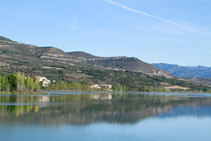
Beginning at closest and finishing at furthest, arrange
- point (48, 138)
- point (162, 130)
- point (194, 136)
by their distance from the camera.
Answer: point (48, 138) → point (194, 136) → point (162, 130)

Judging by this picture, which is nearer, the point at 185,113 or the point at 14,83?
the point at 185,113

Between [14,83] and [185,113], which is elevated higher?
[14,83]

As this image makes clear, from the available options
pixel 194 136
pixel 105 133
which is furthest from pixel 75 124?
pixel 194 136

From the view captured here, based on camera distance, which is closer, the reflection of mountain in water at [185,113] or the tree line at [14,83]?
the reflection of mountain in water at [185,113]

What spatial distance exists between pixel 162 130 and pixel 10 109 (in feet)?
99.1

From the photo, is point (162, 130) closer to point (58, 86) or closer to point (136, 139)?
point (136, 139)

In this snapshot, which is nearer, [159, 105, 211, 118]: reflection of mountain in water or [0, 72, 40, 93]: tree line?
[159, 105, 211, 118]: reflection of mountain in water

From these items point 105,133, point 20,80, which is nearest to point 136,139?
point 105,133

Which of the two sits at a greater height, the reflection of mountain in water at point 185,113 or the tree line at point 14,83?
the tree line at point 14,83

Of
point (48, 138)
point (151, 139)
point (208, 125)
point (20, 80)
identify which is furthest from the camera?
point (20, 80)

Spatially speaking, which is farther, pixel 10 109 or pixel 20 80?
pixel 20 80

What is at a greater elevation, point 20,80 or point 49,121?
point 20,80

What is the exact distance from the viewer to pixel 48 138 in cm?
3647

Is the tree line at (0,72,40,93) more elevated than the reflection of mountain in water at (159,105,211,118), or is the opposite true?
the tree line at (0,72,40,93)
